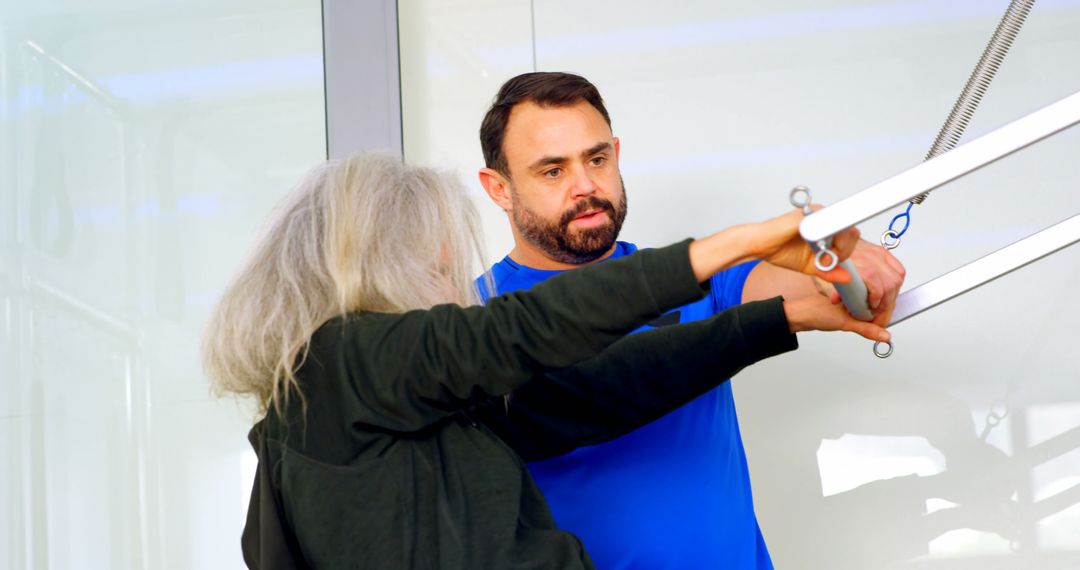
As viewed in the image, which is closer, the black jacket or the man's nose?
the black jacket

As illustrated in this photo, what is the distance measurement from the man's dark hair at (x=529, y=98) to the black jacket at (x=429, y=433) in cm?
66

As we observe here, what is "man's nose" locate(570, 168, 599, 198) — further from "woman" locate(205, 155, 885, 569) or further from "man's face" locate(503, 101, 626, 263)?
"woman" locate(205, 155, 885, 569)

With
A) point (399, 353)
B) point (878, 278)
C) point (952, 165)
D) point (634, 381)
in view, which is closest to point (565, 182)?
point (634, 381)

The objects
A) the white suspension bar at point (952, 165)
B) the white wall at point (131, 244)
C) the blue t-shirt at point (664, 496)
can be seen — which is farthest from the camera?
the white wall at point (131, 244)

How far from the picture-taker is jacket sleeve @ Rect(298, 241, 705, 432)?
91 centimetres

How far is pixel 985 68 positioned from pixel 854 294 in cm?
27

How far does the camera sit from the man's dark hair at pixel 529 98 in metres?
1.63

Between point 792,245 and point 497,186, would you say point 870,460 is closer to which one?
point 497,186

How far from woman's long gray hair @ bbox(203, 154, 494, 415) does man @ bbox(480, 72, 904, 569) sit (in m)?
0.40

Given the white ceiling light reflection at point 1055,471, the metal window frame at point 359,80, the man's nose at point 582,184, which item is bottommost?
the white ceiling light reflection at point 1055,471

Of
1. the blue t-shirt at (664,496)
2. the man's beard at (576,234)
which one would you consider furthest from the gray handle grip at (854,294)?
the man's beard at (576,234)

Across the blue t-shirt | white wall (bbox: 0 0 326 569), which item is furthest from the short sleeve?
white wall (bbox: 0 0 326 569)

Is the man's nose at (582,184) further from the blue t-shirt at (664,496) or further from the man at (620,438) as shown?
the blue t-shirt at (664,496)

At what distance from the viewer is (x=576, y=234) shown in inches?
60.9
